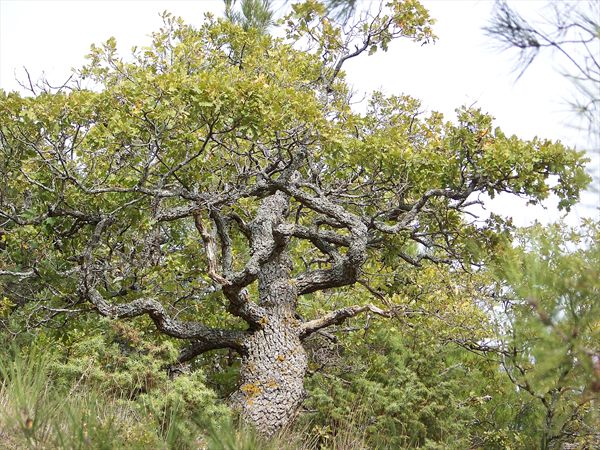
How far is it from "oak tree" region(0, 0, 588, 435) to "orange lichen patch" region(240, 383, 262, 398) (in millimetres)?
21

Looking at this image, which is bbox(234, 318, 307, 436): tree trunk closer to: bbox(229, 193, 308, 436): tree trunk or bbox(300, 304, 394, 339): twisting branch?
bbox(229, 193, 308, 436): tree trunk

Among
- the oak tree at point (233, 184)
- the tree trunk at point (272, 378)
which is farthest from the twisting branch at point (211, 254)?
the tree trunk at point (272, 378)

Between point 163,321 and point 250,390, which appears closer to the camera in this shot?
point 250,390

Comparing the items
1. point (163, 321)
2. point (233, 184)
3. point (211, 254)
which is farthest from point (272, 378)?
point (233, 184)

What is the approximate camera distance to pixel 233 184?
6.96 m

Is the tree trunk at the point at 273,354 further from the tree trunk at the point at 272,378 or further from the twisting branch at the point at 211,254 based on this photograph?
the twisting branch at the point at 211,254

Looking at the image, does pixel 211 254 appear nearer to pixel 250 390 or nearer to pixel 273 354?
pixel 273 354

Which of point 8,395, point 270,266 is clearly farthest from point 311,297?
point 8,395

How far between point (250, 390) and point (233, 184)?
2.12 m

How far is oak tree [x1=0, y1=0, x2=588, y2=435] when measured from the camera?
6027 mm

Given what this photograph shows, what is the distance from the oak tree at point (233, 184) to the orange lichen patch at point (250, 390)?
0.07 ft

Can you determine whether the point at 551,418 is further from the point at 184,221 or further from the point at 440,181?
the point at 184,221

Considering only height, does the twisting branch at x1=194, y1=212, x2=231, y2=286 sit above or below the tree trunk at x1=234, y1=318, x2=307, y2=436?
above

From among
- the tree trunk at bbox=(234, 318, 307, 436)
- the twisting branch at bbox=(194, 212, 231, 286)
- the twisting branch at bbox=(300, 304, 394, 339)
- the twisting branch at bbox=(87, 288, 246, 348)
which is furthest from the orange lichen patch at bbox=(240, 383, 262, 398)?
the twisting branch at bbox=(194, 212, 231, 286)
